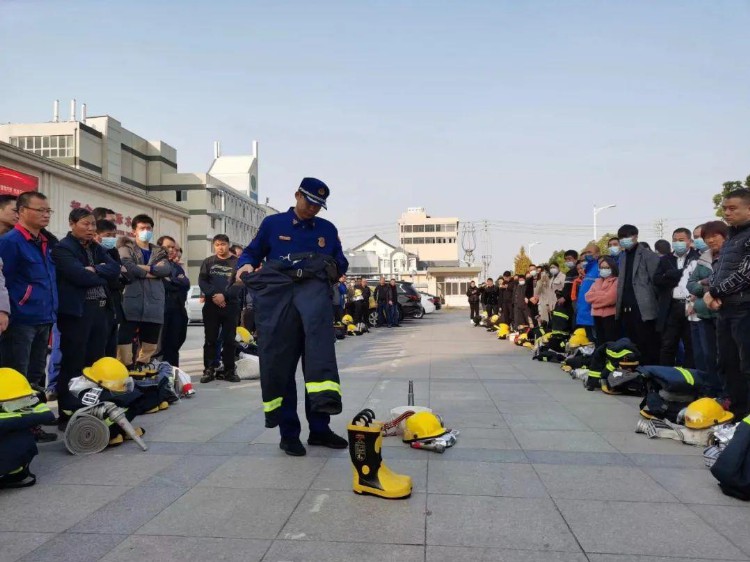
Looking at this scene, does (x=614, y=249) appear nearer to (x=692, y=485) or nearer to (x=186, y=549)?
(x=692, y=485)

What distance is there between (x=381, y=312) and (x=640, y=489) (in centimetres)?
2088

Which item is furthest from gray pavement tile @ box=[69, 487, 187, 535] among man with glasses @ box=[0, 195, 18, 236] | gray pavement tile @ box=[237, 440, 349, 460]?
man with glasses @ box=[0, 195, 18, 236]

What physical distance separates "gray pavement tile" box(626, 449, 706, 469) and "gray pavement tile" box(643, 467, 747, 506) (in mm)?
102

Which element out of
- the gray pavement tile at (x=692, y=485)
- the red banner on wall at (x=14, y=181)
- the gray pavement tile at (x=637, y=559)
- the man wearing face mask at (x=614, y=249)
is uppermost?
the red banner on wall at (x=14, y=181)

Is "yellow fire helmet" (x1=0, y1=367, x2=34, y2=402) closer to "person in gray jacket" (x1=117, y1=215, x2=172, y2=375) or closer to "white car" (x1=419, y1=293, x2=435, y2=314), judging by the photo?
"person in gray jacket" (x1=117, y1=215, x2=172, y2=375)

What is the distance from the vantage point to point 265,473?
4.20m

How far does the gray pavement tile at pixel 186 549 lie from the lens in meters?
2.84

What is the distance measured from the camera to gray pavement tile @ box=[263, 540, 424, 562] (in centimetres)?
282

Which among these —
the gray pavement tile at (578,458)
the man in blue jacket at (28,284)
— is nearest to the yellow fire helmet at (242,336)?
the man in blue jacket at (28,284)

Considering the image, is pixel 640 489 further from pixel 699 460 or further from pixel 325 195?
pixel 325 195

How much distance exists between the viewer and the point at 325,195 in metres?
4.76

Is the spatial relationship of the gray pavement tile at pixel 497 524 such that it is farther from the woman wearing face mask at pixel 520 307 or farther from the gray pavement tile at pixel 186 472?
the woman wearing face mask at pixel 520 307

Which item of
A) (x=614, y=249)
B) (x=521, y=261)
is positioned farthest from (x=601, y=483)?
(x=521, y=261)

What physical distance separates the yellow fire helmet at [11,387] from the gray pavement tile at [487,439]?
10.4 ft
